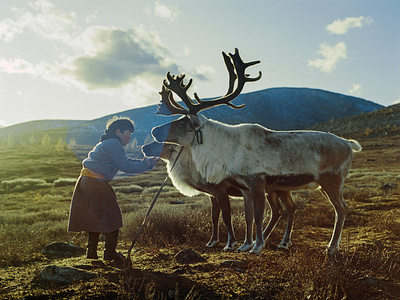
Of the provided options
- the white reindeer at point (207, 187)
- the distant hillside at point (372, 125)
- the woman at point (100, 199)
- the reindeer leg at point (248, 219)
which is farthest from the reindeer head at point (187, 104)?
the distant hillside at point (372, 125)

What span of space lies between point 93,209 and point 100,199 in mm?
176

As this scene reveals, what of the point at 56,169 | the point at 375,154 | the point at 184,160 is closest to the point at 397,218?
the point at 184,160

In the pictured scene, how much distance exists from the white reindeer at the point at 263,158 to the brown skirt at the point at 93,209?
139 centimetres

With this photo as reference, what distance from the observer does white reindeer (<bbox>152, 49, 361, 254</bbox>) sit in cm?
536

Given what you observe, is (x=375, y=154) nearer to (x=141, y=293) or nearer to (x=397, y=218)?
(x=397, y=218)

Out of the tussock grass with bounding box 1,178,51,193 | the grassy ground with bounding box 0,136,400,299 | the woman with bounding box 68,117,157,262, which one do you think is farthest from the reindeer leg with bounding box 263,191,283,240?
the tussock grass with bounding box 1,178,51,193

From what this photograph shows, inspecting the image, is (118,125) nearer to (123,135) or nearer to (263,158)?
(123,135)

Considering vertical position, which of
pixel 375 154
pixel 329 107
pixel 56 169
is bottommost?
pixel 56 169

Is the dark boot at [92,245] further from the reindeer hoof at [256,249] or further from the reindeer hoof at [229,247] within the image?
the reindeer hoof at [256,249]

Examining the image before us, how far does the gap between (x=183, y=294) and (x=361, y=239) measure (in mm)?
4454

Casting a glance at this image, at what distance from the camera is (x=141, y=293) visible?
315cm

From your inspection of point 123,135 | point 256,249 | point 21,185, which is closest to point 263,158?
point 256,249

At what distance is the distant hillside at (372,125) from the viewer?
40750mm

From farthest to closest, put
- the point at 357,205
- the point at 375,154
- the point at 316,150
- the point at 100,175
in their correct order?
1. the point at 375,154
2. the point at 357,205
3. the point at 316,150
4. the point at 100,175
